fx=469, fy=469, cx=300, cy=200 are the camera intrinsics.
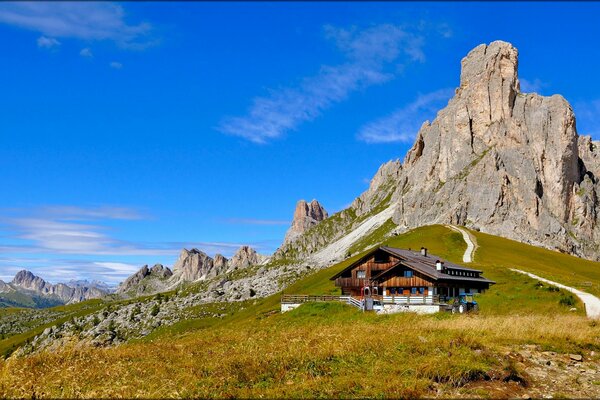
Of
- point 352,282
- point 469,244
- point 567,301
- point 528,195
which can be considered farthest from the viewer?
point 528,195

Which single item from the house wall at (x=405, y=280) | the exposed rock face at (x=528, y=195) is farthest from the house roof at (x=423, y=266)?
the exposed rock face at (x=528, y=195)

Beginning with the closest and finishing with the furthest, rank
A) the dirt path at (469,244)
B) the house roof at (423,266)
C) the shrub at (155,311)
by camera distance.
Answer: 1. the house roof at (423,266)
2. the dirt path at (469,244)
3. the shrub at (155,311)

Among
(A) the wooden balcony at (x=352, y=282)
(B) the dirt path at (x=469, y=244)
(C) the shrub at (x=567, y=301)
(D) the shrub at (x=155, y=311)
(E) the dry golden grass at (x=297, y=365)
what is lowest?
(D) the shrub at (x=155, y=311)

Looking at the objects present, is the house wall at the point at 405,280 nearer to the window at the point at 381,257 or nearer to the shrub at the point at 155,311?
the window at the point at 381,257

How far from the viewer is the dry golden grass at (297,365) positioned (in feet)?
45.3

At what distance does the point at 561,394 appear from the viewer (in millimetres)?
15055

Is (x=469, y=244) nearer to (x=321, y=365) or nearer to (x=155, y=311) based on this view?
(x=155, y=311)

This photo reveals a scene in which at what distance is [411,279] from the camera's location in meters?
57.9

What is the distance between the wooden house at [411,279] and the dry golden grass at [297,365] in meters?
29.1

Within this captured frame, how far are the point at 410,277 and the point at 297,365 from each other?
43.6 m

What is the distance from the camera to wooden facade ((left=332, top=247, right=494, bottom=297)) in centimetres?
5680

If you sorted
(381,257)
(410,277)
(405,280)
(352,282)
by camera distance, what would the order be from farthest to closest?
(352,282)
(381,257)
(405,280)
(410,277)

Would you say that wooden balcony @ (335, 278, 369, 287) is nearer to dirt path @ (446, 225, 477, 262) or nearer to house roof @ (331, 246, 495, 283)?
house roof @ (331, 246, 495, 283)

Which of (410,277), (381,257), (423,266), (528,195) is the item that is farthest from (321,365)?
(528,195)
